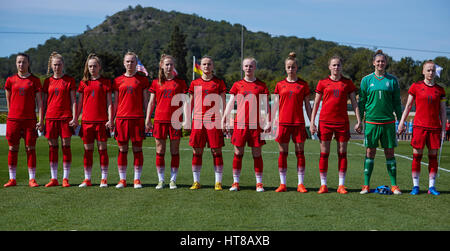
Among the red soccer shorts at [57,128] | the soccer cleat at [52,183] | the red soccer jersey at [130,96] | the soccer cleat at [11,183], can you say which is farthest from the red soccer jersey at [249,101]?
the soccer cleat at [11,183]

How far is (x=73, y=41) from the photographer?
16938 centimetres

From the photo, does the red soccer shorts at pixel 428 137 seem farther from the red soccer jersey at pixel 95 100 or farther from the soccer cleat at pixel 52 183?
the soccer cleat at pixel 52 183

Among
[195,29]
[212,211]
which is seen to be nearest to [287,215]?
[212,211]

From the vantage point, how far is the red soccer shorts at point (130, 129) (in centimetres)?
849

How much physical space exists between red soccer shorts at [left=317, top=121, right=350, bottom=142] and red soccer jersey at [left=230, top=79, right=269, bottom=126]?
1032 mm

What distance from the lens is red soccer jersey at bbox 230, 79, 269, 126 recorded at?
8266 mm

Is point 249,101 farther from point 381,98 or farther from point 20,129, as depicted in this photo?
point 20,129

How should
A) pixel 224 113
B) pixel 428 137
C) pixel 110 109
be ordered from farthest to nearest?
pixel 110 109 < pixel 224 113 < pixel 428 137

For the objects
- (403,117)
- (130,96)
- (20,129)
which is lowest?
(20,129)

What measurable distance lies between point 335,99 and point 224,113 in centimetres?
175

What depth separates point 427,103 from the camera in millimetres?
8203

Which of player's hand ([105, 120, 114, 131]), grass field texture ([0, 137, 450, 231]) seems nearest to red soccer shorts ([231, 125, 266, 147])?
grass field texture ([0, 137, 450, 231])

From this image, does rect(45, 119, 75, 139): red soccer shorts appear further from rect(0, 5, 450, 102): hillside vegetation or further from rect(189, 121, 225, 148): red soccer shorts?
rect(0, 5, 450, 102): hillside vegetation

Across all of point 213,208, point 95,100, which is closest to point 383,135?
point 213,208
